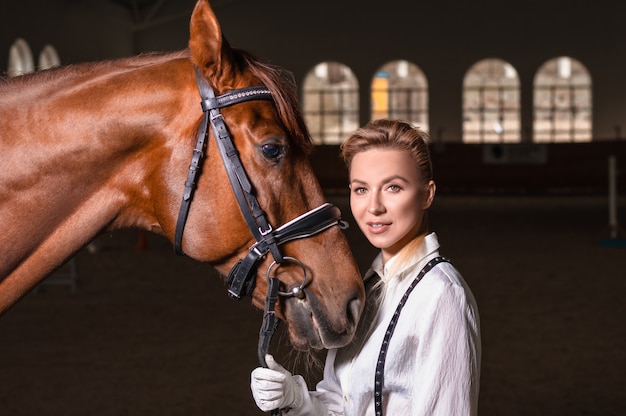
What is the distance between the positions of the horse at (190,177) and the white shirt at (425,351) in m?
0.08

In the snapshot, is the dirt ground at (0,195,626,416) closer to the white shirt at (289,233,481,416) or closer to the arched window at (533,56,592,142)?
the white shirt at (289,233,481,416)

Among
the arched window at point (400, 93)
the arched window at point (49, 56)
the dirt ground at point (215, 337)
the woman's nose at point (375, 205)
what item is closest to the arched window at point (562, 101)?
the arched window at point (400, 93)

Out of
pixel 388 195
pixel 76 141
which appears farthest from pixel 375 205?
pixel 76 141

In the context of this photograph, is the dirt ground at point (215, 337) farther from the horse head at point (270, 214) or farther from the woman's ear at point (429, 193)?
the woman's ear at point (429, 193)

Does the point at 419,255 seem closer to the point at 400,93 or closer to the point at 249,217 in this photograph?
the point at 249,217

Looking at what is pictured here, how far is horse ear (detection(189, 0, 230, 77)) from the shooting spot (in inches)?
61.5

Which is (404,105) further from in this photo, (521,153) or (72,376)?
(72,376)

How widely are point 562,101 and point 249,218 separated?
22.5 meters

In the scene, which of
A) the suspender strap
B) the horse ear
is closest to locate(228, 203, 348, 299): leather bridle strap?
the suspender strap

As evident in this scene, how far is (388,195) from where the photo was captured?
1.63 m

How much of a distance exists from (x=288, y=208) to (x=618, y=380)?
3571 millimetres

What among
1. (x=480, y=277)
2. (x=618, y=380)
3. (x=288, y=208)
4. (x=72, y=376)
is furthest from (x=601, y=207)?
(x=288, y=208)

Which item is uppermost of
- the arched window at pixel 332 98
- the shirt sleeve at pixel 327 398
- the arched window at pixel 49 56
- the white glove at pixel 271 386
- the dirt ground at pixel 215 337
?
the arched window at pixel 49 56

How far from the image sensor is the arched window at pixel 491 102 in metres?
22.8
